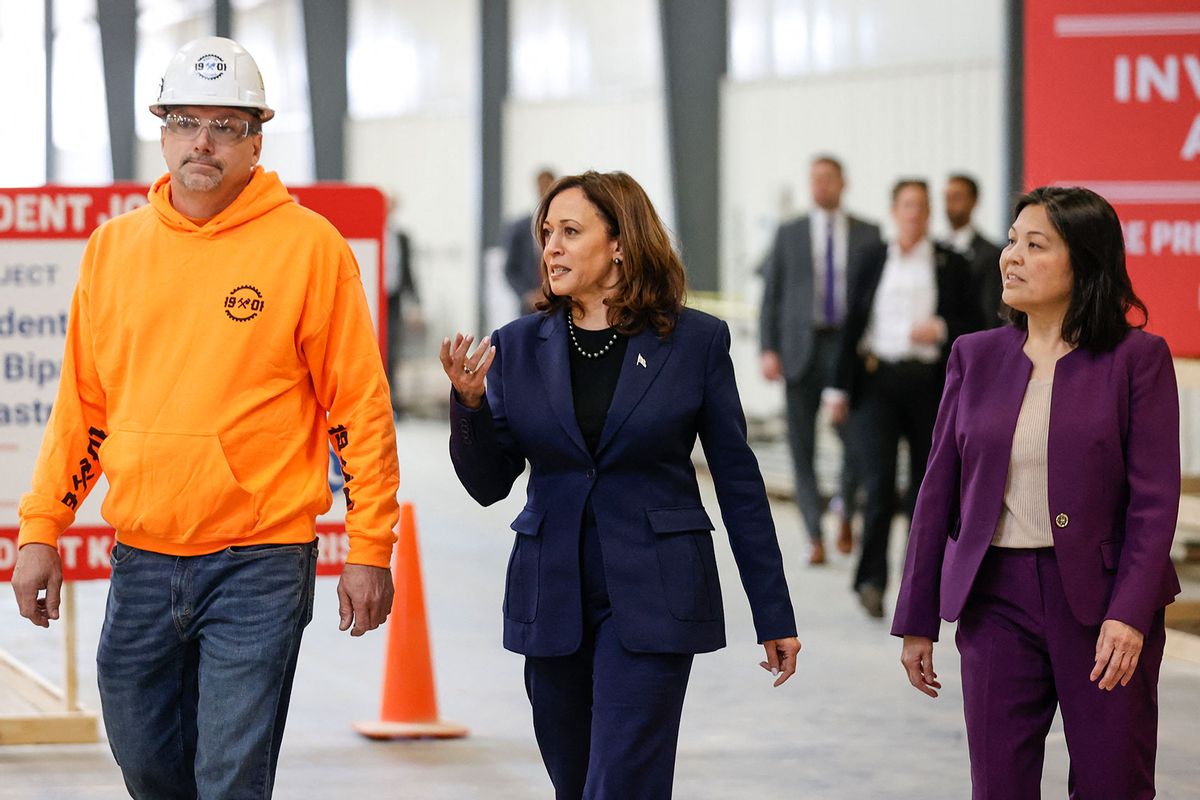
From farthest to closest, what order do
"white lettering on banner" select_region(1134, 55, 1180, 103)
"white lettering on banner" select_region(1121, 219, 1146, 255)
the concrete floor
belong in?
"white lettering on banner" select_region(1121, 219, 1146, 255)
"white lettering on banner" select_region(1134, 55, 1180, 103)
the concrete floor

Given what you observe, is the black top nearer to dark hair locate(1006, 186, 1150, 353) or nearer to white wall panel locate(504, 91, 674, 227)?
dark hair locate(1006, 186, 1150, 353)

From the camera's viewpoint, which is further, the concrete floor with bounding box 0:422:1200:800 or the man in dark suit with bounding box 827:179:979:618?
the man in dark suit with bounding box 827:179:979:618

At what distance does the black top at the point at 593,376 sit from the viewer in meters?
3.76

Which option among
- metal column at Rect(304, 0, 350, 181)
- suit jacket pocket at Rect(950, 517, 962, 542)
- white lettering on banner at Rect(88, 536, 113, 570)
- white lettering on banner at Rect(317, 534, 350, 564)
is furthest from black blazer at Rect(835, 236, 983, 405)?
metal column at Rect(304, 0, 350, 181)

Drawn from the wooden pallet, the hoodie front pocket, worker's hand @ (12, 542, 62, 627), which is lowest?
the wooden pallet

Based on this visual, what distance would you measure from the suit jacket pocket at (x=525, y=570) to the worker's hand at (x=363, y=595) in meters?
0.26

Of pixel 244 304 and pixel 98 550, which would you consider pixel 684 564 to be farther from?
pixel 98 550

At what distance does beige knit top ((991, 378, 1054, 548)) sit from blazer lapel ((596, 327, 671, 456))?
0.69 metres

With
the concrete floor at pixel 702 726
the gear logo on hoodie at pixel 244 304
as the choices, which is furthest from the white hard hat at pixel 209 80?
the concrete floor at pixel 702 726

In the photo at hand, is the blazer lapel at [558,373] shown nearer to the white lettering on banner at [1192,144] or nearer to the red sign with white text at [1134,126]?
the red sign with white text at [1134,126]

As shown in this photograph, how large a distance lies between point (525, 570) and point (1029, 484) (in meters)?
0.97

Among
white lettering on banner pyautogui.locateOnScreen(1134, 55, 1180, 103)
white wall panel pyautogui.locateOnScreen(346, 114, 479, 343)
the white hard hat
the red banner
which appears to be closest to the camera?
the white hard hat

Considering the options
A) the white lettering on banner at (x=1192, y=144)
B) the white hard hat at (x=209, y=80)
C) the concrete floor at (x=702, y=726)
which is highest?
the white hard hat at (x=209, y=80)

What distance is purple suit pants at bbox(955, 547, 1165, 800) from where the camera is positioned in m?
3.58
